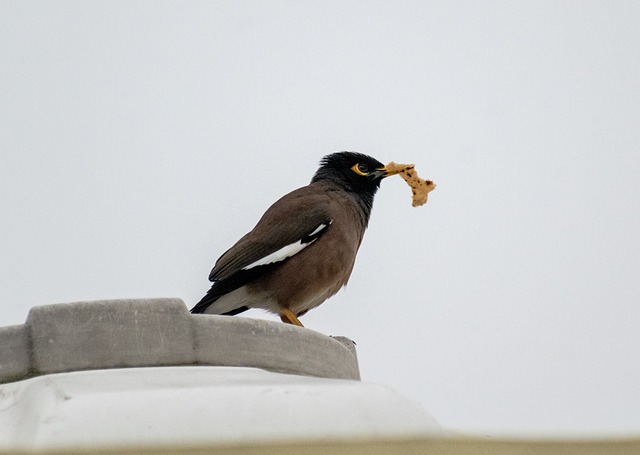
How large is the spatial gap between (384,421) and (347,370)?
0.99 metres

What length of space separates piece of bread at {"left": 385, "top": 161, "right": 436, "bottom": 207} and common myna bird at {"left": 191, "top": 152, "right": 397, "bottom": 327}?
0.46 metres

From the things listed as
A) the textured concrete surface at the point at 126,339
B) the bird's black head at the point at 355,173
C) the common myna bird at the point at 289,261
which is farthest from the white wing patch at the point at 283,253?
the textured concrete surface at the point at 126,339

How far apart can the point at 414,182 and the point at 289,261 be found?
1.24 metres

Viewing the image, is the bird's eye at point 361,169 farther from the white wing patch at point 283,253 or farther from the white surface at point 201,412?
the white surface at point 201,412

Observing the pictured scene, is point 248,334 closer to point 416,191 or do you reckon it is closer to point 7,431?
point 7,431

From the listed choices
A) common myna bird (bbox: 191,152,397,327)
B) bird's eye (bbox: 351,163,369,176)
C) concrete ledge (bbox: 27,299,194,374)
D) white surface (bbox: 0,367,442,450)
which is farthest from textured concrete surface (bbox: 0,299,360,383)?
bird's eye (bbox: 351,163,369,176)

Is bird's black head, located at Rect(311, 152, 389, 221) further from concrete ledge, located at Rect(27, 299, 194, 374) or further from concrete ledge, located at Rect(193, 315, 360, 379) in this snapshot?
concrete ledge, located at Rect(27, 299, 194, 374)

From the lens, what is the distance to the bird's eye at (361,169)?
22.9 ft

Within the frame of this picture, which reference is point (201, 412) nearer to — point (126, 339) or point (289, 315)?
point (126, 339)

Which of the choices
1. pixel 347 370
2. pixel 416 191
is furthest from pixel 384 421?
pixel 416 191

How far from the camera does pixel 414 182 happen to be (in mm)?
6766

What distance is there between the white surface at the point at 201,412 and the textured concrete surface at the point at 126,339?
0.92 ft

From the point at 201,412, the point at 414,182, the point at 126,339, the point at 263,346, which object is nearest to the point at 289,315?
the point at 414,182

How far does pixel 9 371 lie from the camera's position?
85.7 inches
